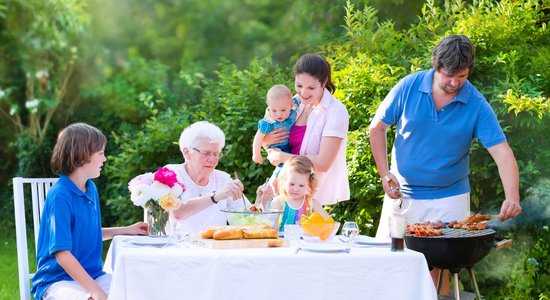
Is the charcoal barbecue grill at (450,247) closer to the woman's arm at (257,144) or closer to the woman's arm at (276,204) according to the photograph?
the woman's arm at (276,204)

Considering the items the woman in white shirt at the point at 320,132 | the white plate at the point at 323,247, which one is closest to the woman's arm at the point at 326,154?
the woman in white shirt at the point at 320,132

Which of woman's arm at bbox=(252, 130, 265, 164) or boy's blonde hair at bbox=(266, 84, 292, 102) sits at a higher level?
boy's blonde hair at bbox=(266, 84, 292, 102)

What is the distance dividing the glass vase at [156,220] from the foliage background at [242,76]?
176 centimetres

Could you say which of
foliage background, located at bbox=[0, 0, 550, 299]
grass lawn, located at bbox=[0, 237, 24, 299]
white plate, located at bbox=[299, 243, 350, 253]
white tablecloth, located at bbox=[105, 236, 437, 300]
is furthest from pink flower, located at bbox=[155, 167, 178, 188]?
grass lawn, located at bbox=[0, 237, 24, 299]

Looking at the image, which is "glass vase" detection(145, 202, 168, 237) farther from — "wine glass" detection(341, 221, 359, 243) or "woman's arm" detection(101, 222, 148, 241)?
"wine glass" detection(341, 221, 359, 243)

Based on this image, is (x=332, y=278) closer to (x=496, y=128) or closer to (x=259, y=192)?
(x=259, y=192)

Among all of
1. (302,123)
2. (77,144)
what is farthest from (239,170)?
(77,144)

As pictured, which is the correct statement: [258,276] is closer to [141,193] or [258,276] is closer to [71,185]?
[141,193]

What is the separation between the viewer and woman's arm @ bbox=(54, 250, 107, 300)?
3238 millimetres

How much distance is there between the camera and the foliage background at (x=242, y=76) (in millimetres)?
5070

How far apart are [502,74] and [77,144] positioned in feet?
8.87

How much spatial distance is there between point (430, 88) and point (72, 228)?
168 centimetres

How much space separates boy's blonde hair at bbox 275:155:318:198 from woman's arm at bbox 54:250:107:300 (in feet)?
3.15

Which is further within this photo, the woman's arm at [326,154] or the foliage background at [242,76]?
the foliage background at [242,76]
